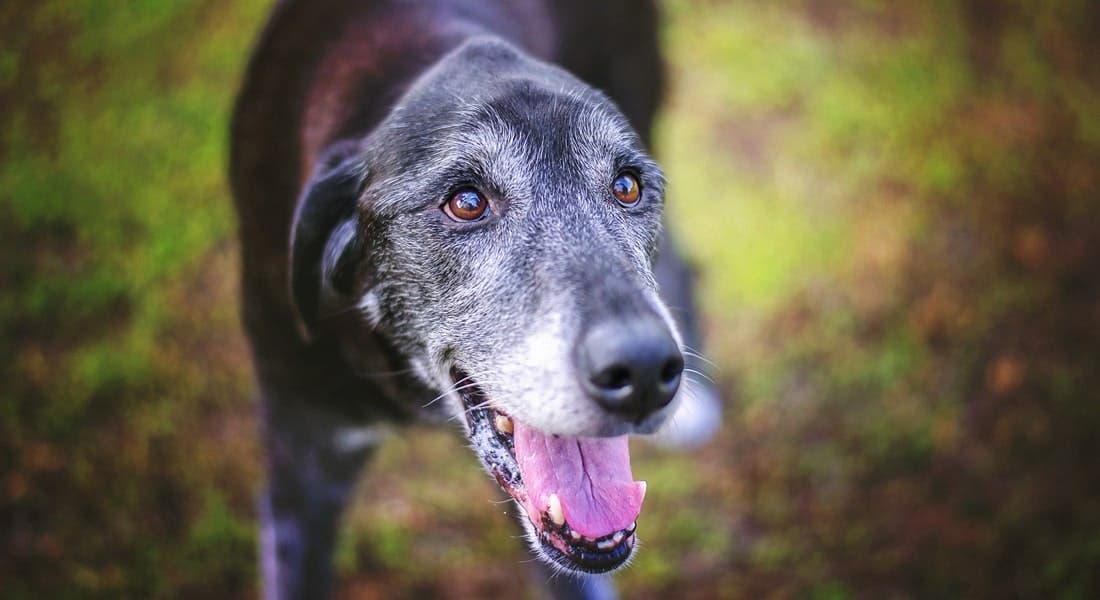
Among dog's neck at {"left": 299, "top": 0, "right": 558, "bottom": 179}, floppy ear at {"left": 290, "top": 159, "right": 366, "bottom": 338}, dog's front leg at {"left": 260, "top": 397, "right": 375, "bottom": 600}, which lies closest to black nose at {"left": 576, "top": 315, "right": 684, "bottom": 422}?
floppy ear at {"left": 290, "top": 159, "right": 366, "bottom": 338}

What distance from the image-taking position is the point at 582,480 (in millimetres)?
2473

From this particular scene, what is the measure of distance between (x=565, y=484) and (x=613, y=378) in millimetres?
493

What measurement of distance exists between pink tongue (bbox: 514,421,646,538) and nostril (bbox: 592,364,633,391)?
425 mm

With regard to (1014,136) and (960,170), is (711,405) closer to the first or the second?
(960,170)

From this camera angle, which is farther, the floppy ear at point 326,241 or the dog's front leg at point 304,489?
the dog's front leg at point 304,489

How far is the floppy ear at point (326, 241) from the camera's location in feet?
8.97

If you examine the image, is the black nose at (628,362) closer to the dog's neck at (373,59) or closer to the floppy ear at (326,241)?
the floppy ear at (326,241)

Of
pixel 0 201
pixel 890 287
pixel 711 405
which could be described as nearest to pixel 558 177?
pixel 711 405

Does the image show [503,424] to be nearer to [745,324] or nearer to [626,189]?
[626,189]

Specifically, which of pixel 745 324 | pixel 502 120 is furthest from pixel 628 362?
pixel 745 324

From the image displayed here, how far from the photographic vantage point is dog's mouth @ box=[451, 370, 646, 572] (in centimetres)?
235

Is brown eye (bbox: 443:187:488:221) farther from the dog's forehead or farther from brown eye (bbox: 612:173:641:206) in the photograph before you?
brown eye (bbox: 612:173:641:206)

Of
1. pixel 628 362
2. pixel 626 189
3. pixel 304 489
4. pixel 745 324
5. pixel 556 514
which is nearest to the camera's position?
pixel 628 362

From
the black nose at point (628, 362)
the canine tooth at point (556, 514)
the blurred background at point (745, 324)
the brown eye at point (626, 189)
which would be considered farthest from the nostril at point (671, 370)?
the blurred background at point (745, 324)
